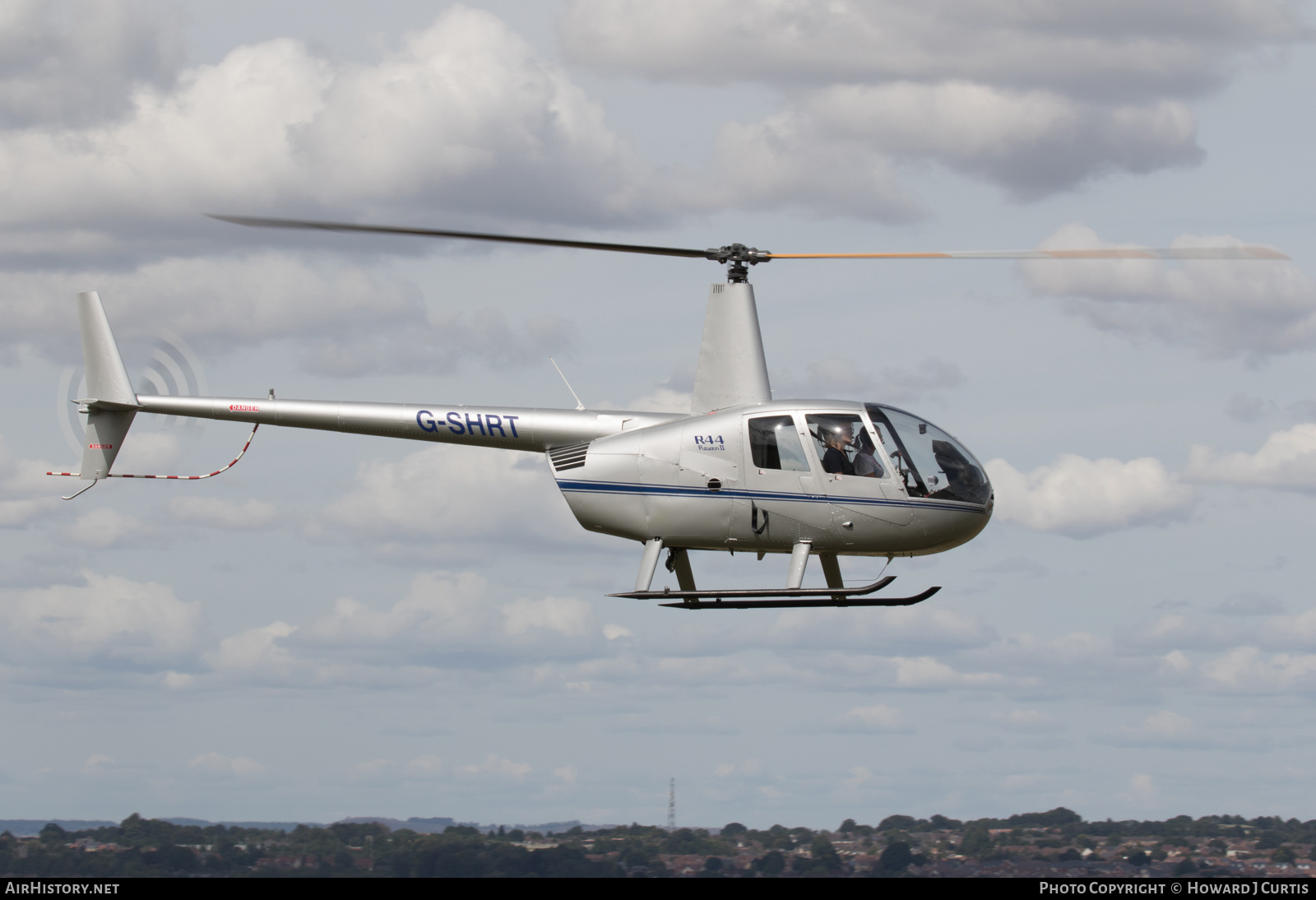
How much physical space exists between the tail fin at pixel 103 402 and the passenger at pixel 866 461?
1693 cm

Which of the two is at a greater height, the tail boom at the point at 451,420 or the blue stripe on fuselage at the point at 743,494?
the tail boom at the point at 451,420

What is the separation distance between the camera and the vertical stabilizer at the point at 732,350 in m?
28.4

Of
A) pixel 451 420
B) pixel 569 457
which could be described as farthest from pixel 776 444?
pixel 451 420

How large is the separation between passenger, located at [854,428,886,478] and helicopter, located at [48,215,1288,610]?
0.02 m

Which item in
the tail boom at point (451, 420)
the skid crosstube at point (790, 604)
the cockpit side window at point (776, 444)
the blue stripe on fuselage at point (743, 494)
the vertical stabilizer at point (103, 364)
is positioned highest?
the vertical stabilizer at point (103, 364)


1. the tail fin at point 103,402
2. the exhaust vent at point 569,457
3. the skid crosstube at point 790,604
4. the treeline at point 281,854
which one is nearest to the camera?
the skid crosstube at point 790,604

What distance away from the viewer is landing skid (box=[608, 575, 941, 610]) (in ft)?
85.5

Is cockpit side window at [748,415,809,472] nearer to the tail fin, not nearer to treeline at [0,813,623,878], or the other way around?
the tail fin

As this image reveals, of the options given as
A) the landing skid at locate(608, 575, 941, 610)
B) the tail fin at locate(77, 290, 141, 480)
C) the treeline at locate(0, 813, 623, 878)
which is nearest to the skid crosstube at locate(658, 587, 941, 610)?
the landing skid at locate(608, 575, 941, 610)

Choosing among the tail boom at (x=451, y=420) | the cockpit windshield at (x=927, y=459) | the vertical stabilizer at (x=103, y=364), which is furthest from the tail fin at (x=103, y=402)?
the cockpit windshield at (x=927, y=459)

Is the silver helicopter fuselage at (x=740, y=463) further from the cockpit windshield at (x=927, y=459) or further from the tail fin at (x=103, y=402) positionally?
the tail fin at (x=103, y=402)

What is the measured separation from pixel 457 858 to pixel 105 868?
101ft

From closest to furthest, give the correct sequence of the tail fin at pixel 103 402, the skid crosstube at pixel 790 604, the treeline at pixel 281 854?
the skid crosstube at pixel 790 604
the tail fin at pixel 103 402
the treeline at pixel 281 854
